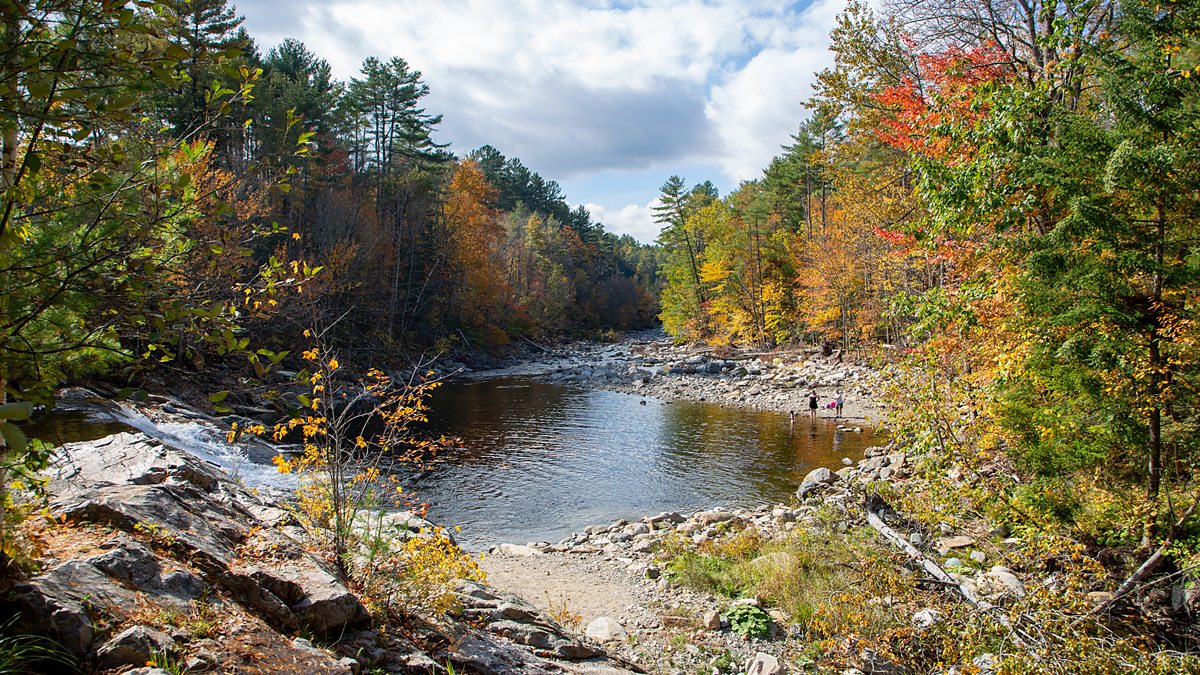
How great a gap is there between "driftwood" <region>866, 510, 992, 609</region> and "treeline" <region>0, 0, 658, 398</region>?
690cm

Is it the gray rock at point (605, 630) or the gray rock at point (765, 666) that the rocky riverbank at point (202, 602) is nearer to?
the gray rock at point (605, 630)

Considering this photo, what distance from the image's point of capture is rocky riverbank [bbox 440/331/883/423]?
27641 millimetres

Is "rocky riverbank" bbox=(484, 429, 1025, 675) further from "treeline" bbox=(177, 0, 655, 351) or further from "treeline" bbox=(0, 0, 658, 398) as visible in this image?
"treeline" bbox=(177, 0, 655, 351)

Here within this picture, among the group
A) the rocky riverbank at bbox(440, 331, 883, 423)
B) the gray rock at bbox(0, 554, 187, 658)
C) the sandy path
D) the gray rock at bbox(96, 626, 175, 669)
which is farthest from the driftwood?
the rocky riverbank at bbox(440, 331, 883, 423)

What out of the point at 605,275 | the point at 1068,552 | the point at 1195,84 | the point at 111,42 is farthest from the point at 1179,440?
the point at 605,275

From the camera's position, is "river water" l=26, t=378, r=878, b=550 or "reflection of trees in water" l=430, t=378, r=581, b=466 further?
"reflection of trees in water" l=430, t=378, r=581, b=466

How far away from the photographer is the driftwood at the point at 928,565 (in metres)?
6.31

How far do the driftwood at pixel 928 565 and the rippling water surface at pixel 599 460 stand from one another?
188 inches

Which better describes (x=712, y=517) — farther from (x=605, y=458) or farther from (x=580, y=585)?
(x=605, y=458)

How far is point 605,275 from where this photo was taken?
241ft

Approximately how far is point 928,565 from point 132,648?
7.92 metres

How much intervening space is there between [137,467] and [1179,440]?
11429 mm

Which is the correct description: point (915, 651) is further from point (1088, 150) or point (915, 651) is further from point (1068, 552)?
point (1088, 150)

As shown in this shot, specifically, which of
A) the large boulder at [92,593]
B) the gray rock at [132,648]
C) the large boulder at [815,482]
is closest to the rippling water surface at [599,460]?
the large boulder at [815,482]
